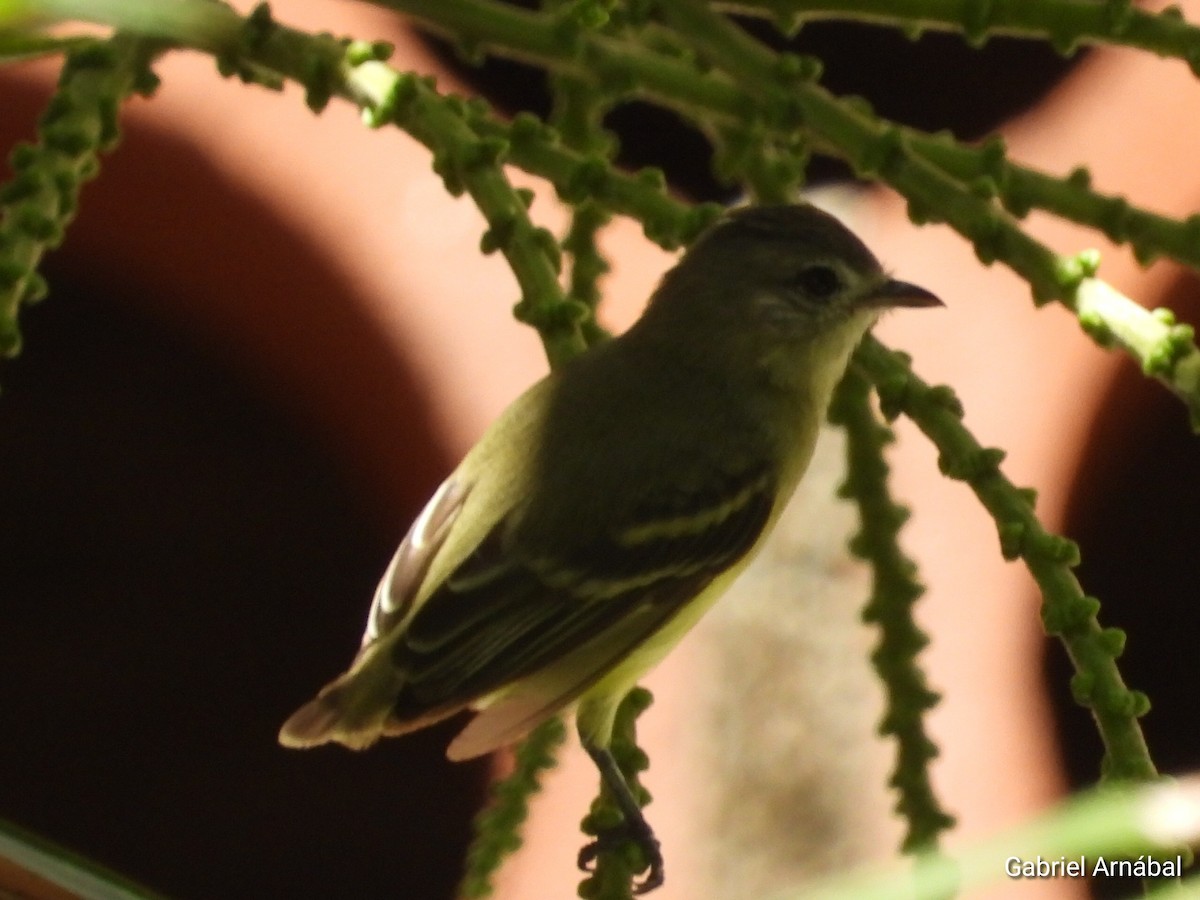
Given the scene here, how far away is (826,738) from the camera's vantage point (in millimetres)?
1333

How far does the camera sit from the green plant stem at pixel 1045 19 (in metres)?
0.60

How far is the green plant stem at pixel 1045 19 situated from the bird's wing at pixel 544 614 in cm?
33

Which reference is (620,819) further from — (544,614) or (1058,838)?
(1058,838)

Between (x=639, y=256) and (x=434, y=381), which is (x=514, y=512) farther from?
(x=639, y=256)

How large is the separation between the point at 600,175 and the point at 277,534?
0.86 m

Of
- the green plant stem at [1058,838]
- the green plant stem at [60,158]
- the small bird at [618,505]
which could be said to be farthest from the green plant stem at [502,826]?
the green plant stem at [1058,838]

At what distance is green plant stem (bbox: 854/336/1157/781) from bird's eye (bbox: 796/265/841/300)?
35 centimetres

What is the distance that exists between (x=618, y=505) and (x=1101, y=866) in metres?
0.37

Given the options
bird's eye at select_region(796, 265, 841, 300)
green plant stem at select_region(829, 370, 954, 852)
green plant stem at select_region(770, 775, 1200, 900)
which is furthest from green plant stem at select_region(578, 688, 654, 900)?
bird's eye at select_region(796, 265, 841, 300)

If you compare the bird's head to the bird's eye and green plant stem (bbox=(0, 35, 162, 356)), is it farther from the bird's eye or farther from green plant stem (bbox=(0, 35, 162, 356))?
green plant stem (bbox=(0, 35, 162, 356))

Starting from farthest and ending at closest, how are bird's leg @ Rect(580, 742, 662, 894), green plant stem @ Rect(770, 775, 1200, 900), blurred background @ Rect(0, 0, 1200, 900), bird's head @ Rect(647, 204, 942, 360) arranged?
blurred background @ Rect(0, 0, 1200, 900) < bird's head @ Rect(647, 204, 942, 360) < bird's leg @ Rect(580, 742, 662, 894) < green plant stem @ Rect(770, 775, 1200, 900)

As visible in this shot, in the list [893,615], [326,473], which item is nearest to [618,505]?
[893,615]

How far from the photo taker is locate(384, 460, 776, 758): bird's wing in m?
0.77

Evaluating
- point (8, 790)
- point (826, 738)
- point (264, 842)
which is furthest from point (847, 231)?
point (8, 790)
